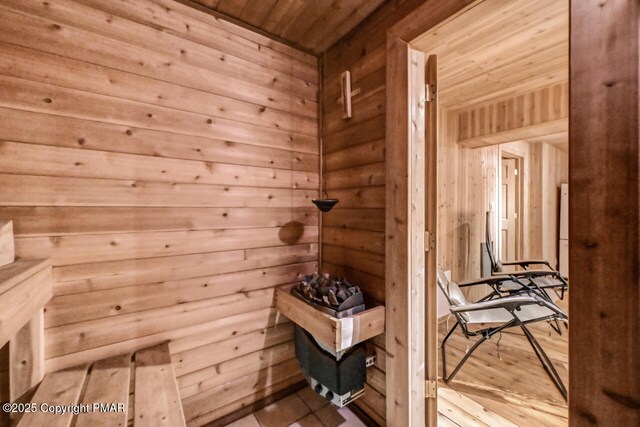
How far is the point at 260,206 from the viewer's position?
1.96 metres

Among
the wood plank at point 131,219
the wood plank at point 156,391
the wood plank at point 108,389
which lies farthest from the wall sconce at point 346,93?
the wood plank at point 108,389

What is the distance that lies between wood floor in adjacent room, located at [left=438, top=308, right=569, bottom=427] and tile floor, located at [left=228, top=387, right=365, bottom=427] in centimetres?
65

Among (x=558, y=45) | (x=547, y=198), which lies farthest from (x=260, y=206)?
(x=547, y=198)

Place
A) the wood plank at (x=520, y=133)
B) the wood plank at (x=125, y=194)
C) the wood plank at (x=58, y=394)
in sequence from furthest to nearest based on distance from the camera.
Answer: the wood plank at (x=520, y=133)
the wood plank at (x=125, y=194)
the wood plank at (x=58, y=394)

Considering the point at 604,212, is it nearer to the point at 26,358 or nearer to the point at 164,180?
the point at 164,180

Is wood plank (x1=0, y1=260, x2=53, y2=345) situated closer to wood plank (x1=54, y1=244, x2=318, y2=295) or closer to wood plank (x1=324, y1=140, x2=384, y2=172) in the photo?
wood plank (x1=54, y1=244, x2=318, y2=295)

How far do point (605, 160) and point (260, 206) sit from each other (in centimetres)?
176

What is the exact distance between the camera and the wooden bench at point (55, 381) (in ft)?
3.39

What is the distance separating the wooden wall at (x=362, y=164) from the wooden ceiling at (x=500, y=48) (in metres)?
0.36

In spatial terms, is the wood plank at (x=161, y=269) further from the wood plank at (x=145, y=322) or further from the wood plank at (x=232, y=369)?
the wood plank at (x=232, y=369)

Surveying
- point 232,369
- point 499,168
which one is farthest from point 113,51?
point 499,168

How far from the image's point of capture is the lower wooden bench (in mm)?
1049

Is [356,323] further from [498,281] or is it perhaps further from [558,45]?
[558,45]

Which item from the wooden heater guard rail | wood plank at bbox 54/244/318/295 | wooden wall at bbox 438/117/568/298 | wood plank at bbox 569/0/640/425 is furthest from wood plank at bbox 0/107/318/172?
wooden wall at bbox 438/117/568/298
